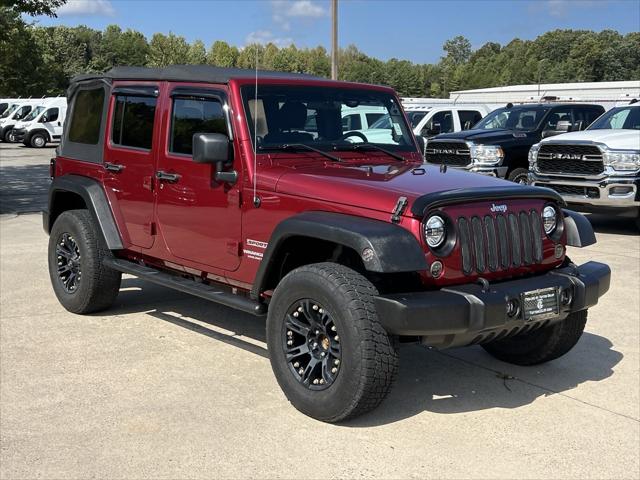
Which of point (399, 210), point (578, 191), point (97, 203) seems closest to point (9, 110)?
point (578, 191)

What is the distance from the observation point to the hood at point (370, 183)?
4.30m

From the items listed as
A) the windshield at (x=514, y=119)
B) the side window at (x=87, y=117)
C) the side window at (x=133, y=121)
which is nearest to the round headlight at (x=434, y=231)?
the side window at (x=133, y=121)

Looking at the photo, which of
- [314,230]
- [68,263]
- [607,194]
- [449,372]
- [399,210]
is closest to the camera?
[399,210]

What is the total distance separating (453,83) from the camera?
349 ft

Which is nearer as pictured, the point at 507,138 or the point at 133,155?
the point at 133,155

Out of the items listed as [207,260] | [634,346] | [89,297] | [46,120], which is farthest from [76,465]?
[46,120]

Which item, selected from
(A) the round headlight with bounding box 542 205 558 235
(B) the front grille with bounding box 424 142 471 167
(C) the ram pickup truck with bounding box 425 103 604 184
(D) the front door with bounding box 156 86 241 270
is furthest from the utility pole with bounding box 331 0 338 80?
(A) the round headlight with bounding box 542 205 558 235

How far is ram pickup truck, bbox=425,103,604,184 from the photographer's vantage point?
42.6 ft

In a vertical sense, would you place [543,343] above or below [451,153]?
below

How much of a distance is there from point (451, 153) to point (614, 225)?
2892 mm

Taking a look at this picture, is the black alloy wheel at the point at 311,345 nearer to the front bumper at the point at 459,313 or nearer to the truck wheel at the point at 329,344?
the truck wheel at the point at 329,344

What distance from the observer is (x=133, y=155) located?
5895mm

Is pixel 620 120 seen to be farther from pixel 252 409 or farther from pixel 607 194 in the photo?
pixel 252 409

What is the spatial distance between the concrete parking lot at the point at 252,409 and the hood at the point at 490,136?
6.80m
